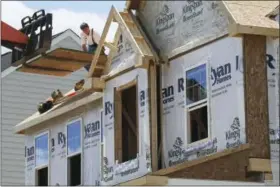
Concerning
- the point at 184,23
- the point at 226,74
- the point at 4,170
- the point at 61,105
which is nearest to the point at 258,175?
the point at 226,74

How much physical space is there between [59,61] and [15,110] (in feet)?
28.2

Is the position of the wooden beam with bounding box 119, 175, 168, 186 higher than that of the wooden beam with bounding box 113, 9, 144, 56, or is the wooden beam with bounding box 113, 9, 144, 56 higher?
the wooden beam with bounding box 113, 9, 144, 56

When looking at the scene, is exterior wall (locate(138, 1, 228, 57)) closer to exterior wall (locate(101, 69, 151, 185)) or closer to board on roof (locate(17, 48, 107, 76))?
exterior wall (locate(101, 69, 151, 185))

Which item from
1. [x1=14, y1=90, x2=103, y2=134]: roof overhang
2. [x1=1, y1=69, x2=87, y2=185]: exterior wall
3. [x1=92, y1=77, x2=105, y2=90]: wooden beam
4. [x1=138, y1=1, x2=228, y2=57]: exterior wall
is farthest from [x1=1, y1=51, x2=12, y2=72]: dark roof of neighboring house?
[x1=138, y1=1, x2=228, y2=57]: exterior wall

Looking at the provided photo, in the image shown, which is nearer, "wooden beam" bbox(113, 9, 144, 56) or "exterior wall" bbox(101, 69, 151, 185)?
"exterior wall" bbox(101, 69, 151, 185)

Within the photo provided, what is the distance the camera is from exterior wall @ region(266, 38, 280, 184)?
19094mm

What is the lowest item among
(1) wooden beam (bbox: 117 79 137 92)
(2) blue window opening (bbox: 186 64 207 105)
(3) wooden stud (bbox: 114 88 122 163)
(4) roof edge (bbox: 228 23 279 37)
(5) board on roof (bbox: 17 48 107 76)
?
(3) wooden stud (bbox: 114 88 122 163)

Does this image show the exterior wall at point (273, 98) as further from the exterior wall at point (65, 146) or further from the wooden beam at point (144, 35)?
the exterior wall at point (65, 146)

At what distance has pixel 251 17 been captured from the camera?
19.3 meters

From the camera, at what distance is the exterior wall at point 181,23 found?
20206mm

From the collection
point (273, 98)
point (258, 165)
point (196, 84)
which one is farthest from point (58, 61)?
point (258, 165)

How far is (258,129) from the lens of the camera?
19.1m

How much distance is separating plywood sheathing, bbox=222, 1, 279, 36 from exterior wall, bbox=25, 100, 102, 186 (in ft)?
20.0

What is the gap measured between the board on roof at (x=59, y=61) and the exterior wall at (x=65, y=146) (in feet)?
4.32
